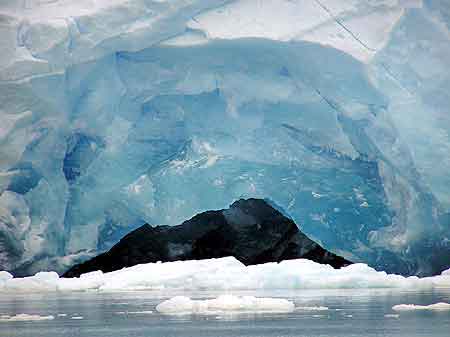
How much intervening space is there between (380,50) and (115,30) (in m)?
4.08

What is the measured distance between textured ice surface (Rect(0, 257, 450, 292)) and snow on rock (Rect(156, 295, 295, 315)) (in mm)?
4228

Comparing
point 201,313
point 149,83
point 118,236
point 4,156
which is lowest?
point 201,313

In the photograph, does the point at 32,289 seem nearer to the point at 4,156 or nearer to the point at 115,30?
the point at 4,156

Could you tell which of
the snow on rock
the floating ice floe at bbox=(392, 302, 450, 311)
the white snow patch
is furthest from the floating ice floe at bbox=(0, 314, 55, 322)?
the floating ice floe at bbox=(392, 302, 450, 311)

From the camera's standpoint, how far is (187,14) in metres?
15.0

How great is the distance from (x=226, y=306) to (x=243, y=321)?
2187mm

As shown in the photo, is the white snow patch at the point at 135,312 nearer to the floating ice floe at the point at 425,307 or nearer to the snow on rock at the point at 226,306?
the snow on rock at the point at 226,306

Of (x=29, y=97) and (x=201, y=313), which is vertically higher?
(x=29, y=97)

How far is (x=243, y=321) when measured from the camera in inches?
547

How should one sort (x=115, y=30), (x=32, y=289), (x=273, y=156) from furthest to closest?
(x=32, y=289) → (x=273, y=156) → (x=115, y=30)

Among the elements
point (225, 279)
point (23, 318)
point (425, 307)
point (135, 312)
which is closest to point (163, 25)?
point (135, 312)

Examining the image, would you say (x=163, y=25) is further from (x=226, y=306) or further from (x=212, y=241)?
(x=212, y=241)

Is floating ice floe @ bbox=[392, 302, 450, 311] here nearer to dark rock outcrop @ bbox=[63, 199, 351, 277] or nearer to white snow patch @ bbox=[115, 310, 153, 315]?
white snow patch @ bbox=[115, 310, 153, 315]

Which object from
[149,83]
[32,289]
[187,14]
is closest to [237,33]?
[187,14]
